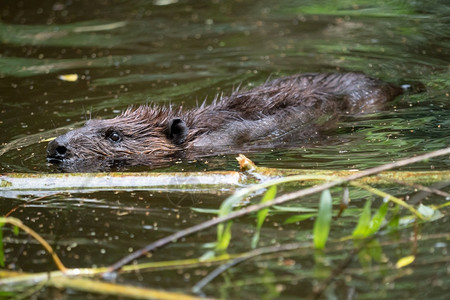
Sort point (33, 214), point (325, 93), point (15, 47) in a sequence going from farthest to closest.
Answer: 1. point (15, 47)
2. point (325, 93)
3. point (33, 214)

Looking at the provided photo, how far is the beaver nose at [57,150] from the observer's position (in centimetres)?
614

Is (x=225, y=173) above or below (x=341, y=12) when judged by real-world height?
above

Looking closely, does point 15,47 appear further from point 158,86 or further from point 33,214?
point 33,214

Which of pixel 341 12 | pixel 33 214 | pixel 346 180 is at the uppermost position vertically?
pixel 346 180

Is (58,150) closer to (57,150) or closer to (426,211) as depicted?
(57,150)

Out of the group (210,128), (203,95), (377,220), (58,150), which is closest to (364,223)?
(377,220)

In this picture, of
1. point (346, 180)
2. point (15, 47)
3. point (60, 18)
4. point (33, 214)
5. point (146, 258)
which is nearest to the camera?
point (346, 180)

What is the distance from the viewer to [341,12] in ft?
35.9

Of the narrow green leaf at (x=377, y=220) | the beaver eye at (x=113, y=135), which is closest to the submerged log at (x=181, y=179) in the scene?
the narrow green leaf at (x=377, y=220)

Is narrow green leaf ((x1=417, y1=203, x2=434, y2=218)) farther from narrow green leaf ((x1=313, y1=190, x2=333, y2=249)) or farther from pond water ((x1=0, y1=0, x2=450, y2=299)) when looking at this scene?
narrow green leaf ((x1=313, y1=190, x2=333, y2=249))

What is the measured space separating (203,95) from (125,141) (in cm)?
202

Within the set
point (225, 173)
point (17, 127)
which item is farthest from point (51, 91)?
point (225, 173)

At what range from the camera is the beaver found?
20.9ft

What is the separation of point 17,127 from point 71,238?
10.8 ft
